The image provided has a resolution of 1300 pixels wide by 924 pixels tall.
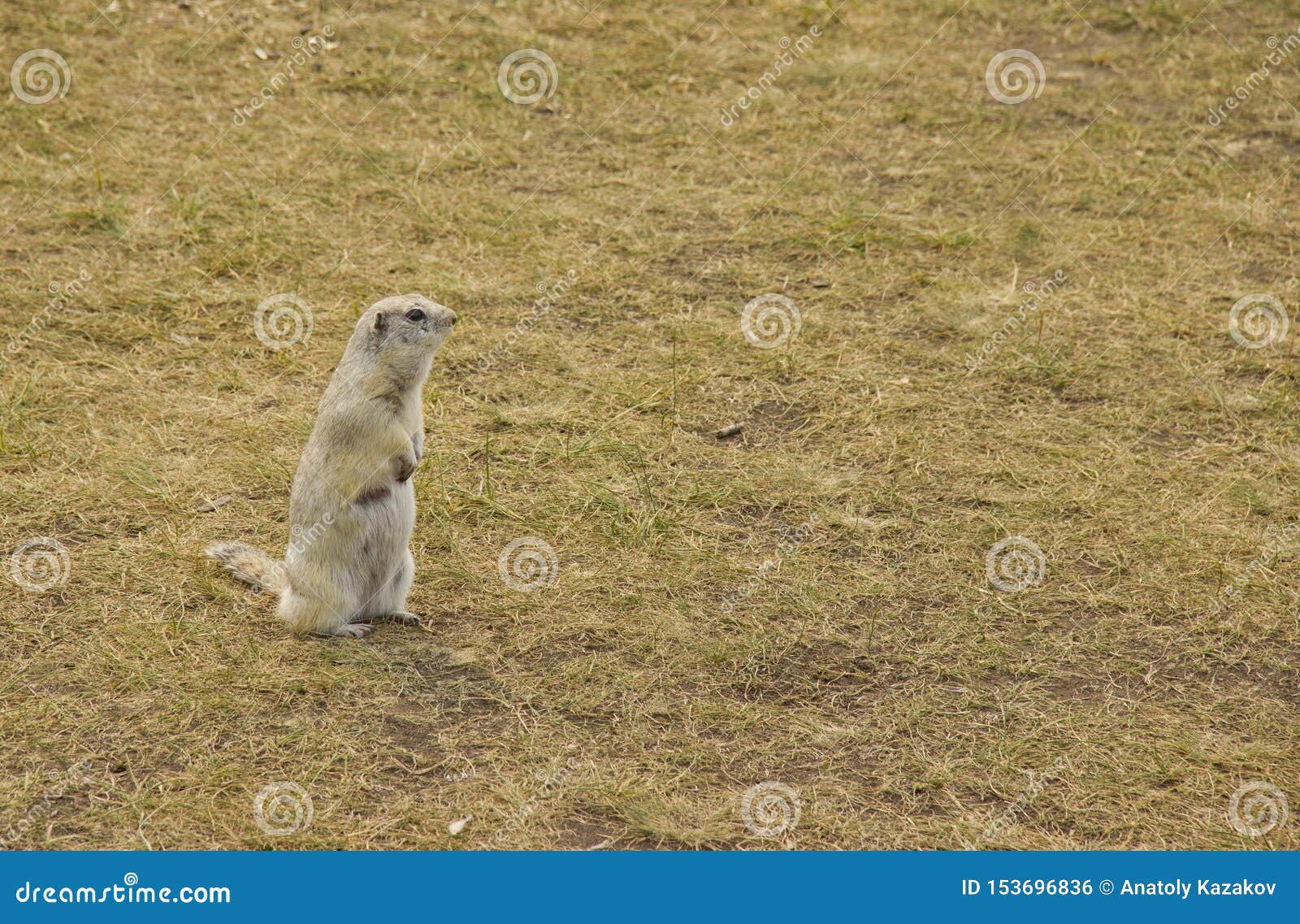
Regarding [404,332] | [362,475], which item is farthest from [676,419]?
[362,475]

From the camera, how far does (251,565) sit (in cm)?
541

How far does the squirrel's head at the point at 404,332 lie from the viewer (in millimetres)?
5078

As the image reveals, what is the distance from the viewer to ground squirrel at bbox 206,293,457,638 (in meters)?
5.01

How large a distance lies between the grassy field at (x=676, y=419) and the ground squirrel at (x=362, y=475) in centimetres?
20

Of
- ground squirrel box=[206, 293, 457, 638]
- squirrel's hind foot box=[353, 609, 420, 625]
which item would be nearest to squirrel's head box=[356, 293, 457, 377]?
ground squirrel box=[206, 293, 457, 638]

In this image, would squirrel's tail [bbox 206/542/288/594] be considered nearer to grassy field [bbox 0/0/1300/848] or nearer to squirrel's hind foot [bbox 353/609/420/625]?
grassy field [bbox 0/0/1300/848]

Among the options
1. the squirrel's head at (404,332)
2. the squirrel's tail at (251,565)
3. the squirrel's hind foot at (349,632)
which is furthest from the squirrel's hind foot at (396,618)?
the squirrel's head at (404,332)

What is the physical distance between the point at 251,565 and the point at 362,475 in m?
0.74

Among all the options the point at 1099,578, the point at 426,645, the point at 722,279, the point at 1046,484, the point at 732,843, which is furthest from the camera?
the point at 722,279

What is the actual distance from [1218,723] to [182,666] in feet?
12.1

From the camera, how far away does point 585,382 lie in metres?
6.93

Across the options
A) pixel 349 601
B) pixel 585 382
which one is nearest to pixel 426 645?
pixel 349 601

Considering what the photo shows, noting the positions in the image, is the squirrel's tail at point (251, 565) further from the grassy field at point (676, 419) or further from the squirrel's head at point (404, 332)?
the squirrel's head at point (404, 332)

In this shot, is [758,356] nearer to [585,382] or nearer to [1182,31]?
[585,382]
